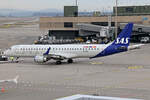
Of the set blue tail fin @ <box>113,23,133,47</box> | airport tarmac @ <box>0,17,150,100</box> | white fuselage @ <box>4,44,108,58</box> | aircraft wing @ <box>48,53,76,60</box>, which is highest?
blue tail fin @ <box>113,23,133,47</box>

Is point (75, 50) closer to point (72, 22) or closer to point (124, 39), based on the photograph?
point (124, 39)

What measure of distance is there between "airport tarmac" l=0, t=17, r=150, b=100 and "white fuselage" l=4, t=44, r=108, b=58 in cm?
169

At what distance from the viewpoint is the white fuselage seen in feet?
178

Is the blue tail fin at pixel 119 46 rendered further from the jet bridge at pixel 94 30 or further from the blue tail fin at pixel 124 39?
the jet bridge at pixel 94 30

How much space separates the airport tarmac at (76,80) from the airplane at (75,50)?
1342mm

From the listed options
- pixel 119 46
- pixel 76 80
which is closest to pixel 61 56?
pixel 119 46

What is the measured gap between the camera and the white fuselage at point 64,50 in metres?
54.3

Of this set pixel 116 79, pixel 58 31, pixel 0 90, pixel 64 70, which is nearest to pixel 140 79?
pixel 116 79

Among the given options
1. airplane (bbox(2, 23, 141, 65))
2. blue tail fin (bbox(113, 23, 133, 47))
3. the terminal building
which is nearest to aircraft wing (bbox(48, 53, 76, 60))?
airplane (bbox(2, 23, 141, 65))

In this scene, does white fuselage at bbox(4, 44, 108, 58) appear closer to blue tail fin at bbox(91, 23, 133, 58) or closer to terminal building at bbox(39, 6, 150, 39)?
blue tail fin at bbox(91, 23, 133, 58)

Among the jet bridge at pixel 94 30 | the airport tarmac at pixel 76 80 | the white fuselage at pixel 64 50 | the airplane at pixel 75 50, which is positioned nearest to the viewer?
the airport tarmac at pixel 76 80

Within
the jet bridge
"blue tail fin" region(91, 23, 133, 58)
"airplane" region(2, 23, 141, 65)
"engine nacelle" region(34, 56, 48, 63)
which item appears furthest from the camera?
the jet bridge

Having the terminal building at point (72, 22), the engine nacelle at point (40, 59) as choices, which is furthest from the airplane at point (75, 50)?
the terminal building at point (72, 22)

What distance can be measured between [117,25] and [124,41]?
47.8m
